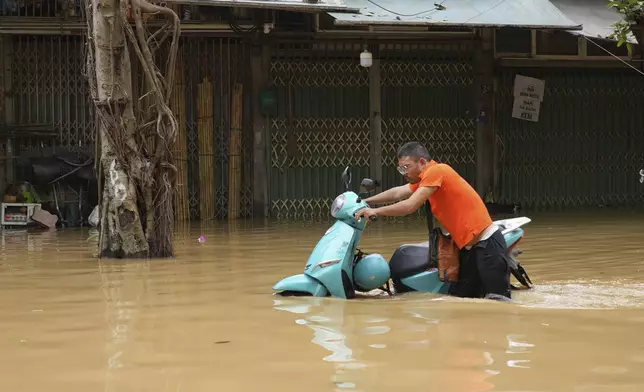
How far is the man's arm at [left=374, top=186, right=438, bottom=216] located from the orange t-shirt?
4 cm

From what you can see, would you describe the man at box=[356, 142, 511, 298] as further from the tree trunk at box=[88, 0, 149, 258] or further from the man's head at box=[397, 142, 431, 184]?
the tree trunk at box=[88, 0, 149, 258]

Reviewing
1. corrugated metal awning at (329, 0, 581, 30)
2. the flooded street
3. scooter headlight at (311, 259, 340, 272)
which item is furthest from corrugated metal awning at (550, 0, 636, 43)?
scooter headlight at (311, 259, 340, 272)

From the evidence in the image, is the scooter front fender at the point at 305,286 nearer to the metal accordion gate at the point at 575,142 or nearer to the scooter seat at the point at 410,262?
the scooter seat at the point at 410,262

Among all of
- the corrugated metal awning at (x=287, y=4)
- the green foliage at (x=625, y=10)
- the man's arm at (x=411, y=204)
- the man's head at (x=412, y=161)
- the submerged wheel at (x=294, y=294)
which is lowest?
the submerged wheel at (x=294, y=294)

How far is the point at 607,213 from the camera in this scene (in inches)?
578

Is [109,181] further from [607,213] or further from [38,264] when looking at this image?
[607,213]

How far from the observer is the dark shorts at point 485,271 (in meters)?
6.33

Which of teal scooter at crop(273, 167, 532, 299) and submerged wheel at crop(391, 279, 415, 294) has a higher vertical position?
teal scooter at crop(273, 167, 532, 299)

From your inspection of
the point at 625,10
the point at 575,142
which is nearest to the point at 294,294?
the point at 625,10

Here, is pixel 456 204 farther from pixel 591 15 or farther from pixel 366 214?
pixel 591 15

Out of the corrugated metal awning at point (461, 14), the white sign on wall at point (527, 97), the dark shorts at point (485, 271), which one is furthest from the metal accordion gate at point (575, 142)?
the dark shorts at point (485, 271)

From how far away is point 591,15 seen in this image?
49.2 ft

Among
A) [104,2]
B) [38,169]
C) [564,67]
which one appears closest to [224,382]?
[104,2]

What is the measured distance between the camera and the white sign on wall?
52.2ft
